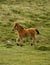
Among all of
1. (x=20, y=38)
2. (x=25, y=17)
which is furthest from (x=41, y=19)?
(x=20, y=38)

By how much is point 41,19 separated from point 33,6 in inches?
306

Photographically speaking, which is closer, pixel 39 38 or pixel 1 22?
pixel 39 38

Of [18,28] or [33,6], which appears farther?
[33,6]

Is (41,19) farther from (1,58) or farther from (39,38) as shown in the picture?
(1,58)

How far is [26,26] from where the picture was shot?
2889 centimetres

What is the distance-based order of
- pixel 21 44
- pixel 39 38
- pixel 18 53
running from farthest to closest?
1. pixel 39 38
2. pixel 21 44
3. pixel 18 53

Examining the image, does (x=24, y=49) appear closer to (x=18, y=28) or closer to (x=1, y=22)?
(x=18, y=28)

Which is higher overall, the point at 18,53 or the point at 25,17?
the point at 18,53

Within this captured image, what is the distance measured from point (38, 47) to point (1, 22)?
356 inches

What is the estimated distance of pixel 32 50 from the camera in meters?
19.5

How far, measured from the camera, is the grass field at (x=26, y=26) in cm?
1661

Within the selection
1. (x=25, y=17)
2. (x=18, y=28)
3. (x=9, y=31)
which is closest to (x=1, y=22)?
(x=9, y=31)

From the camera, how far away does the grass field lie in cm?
1661

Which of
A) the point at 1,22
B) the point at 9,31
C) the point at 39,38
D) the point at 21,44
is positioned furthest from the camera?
the point at 1,22
